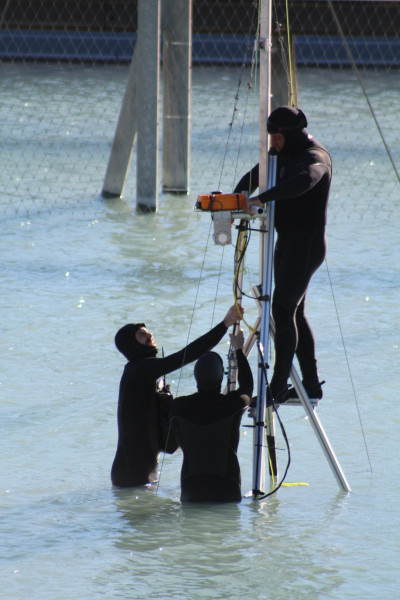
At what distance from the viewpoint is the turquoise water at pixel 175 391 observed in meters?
4.90

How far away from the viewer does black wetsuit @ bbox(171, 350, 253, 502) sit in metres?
5.42

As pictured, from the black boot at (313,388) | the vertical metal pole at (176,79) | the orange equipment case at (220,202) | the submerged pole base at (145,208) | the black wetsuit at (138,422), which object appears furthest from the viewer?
the submerged pole base at (145,208)

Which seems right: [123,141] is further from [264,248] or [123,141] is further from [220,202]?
[220,202]

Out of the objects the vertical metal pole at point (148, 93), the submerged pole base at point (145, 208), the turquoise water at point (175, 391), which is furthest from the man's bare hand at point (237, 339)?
the submerged pole base at point (145, 208)

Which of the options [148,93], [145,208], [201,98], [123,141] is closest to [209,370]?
[148,93]

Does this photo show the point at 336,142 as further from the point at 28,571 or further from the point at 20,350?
the point at 28,571

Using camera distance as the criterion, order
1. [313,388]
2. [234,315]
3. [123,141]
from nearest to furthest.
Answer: [234,315] < [313,388] < [123,141]

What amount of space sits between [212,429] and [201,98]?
15.0 m

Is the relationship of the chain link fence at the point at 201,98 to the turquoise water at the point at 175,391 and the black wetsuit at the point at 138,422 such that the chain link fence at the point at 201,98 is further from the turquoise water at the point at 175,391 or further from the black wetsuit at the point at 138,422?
the black wetsuit at the point at 138,422

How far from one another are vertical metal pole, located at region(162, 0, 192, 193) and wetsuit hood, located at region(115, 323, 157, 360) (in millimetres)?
7140

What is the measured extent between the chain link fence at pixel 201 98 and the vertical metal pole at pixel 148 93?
964 millimetres

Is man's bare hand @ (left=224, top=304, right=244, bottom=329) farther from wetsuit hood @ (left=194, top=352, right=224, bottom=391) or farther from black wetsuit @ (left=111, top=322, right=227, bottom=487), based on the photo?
black wetsuit @ (left=111, top=322, right=227, bottom=487)

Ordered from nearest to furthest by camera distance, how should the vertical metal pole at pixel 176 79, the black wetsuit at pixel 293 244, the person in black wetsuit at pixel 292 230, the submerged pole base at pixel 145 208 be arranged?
the person in black wetsuit at pixel 292 230, the black wetsuit at pixel 293 244, the vertical metal pole at pixel 176 79, the submerged pole base at pixel 145 208

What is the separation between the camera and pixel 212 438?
544cm
